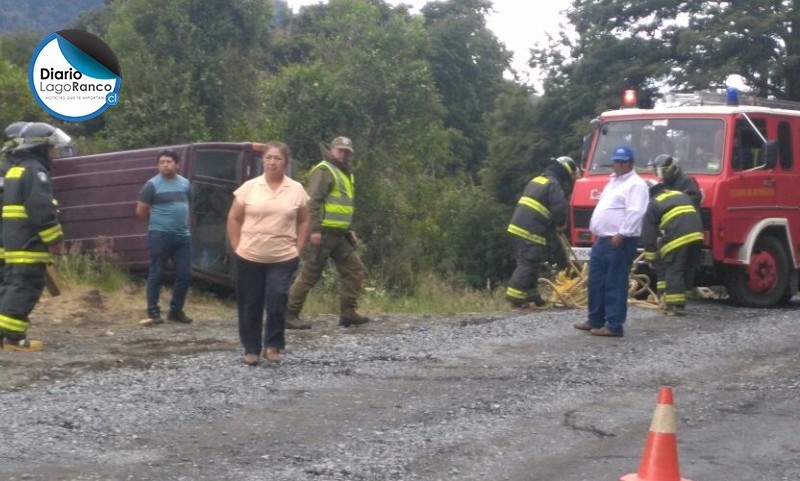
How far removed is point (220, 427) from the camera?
299 inches

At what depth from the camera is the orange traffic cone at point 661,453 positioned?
632 centimetres

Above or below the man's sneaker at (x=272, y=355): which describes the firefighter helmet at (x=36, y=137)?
above

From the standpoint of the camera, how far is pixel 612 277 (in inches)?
460

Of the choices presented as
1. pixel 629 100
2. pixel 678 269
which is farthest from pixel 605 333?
pixel 629 100

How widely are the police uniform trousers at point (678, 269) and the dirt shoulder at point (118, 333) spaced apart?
1.68 meters

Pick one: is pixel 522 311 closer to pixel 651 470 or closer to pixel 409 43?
pixel 651 470

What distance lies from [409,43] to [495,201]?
5986 millimetres

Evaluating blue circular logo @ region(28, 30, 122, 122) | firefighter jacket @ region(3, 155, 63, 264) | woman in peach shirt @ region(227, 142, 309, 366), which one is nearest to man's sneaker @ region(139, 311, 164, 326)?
firefighter jacket @ region(3, 155, 63, 264)

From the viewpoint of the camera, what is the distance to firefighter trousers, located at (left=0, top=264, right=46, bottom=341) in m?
10.4

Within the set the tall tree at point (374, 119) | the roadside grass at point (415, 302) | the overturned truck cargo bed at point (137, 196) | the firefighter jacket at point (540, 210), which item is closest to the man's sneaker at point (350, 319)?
the roadside grass at point (415, 302)

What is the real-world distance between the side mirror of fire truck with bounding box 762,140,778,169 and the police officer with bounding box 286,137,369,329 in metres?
5.51

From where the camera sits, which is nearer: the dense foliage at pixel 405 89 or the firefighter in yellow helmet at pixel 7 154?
the firefighter in yellow helmet at pixel 7 154

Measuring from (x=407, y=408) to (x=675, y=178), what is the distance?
6.51 metres

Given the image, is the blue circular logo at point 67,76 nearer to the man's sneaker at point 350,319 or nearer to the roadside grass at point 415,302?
the roadside grass at point 415,302
